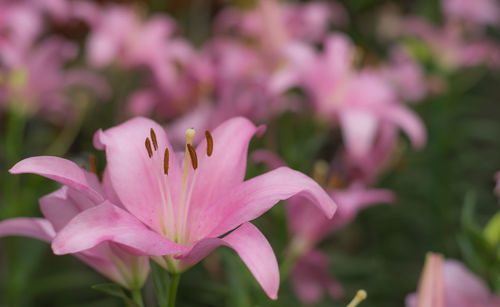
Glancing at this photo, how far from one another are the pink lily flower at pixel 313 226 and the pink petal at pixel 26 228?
0.31 metres

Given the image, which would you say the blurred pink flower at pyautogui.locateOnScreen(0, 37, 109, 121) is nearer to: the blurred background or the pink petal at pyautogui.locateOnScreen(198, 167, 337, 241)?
the blurred background

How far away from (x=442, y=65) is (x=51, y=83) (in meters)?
0.84

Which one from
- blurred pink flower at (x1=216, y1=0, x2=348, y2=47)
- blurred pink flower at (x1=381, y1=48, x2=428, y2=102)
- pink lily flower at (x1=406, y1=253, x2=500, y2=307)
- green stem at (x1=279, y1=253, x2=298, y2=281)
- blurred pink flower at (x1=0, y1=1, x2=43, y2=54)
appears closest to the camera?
pink lily flower at (x1=406, y1=253, x2=500, y2=307)

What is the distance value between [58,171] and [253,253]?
131 mm

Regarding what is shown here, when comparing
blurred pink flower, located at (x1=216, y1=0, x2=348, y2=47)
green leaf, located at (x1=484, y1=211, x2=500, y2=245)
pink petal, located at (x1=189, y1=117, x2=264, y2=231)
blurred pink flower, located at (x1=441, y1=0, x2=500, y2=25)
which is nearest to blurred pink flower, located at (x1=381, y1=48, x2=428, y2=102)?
blurred pink flower, located at (x1=441, y1=0, x2=500, y2=25)

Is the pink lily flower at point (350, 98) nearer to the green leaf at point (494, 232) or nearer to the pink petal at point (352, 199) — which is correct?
the pink petal at point (352, 199)

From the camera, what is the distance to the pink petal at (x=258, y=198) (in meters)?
0.39

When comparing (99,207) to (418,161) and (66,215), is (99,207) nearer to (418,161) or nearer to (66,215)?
(66,215)

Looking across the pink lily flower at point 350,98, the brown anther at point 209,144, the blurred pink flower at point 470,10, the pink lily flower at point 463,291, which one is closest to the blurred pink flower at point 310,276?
the pink lily flower at point 350,98

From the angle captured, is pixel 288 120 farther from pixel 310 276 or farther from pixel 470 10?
pixel 470 10

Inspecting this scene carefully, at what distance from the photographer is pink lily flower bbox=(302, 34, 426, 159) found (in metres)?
0.90

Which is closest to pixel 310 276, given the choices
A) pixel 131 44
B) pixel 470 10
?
pixel 131 44

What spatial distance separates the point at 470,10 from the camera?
1423 millimetres

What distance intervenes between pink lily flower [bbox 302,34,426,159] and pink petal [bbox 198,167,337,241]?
1.62ft
